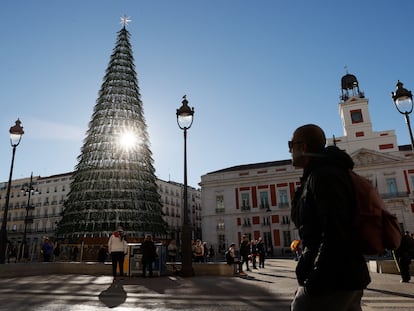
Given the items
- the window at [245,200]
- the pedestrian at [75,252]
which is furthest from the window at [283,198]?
the pedestrian at [75,252]

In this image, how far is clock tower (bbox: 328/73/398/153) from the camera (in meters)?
44.0

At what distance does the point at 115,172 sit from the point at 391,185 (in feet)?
113

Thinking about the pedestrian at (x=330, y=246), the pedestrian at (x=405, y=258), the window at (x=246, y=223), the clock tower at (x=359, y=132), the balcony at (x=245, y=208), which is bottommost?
the pedestrian at (x=405, y=258)

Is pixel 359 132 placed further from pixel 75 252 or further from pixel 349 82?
pixel 75 252

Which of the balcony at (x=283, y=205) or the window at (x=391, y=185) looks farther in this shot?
the balcony at (x=283, y=205)

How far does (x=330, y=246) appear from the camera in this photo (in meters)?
1.73

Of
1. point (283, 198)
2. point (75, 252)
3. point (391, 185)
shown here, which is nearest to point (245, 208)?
point (283, 198)

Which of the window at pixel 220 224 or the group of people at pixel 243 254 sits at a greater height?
the window at pixel 220 224

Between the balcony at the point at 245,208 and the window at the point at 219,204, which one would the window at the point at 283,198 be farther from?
the window at the point at 219,204

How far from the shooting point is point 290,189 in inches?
1699

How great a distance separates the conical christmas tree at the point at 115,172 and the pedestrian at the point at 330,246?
79.9 feet

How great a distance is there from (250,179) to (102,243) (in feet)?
84.8

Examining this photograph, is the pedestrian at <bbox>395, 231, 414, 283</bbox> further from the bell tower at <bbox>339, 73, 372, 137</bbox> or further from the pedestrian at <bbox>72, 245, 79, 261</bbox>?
the bell tower at <bbox>339, 73, 372, 137</bbox>

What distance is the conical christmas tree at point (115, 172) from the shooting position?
24.7m
